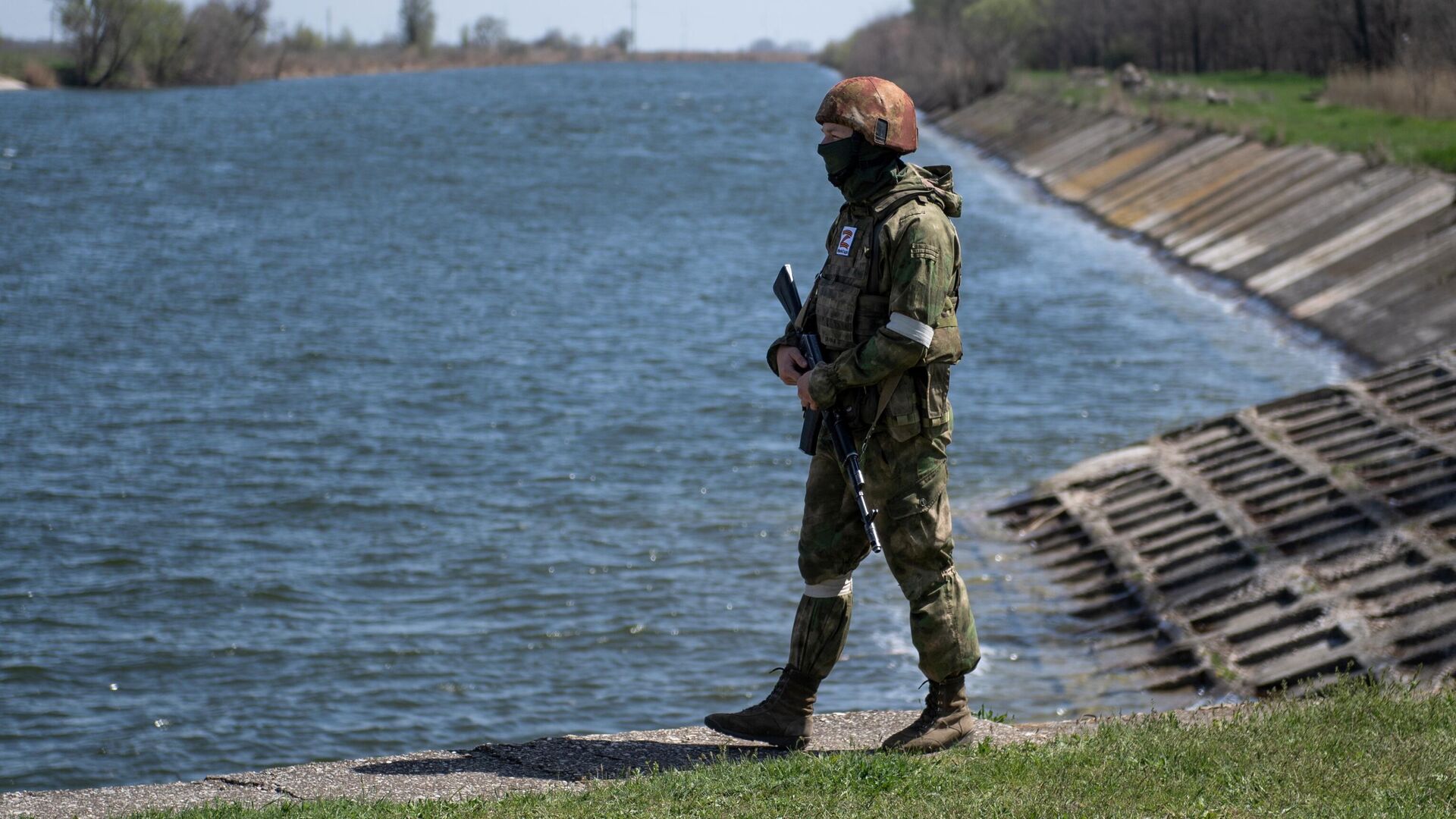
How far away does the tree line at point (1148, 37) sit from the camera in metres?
43.8

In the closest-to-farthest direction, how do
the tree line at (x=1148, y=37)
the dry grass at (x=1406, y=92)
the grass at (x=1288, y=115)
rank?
1. the grass at (x=1288, y=115)
2. the dry grass at (x=1406, y=92)
3. the tree line at (x=1148, y=37)

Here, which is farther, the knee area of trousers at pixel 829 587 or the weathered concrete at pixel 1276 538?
the weathered concrete at pixel 1276 538

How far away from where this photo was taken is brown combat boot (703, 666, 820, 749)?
6.07m

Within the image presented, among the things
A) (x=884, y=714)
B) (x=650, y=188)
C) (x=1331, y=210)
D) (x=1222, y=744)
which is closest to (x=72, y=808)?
(x=884, y=714)

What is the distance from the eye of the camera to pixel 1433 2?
111ft

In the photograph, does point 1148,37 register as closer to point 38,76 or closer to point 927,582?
point 38,76

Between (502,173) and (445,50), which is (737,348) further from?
(445,50)

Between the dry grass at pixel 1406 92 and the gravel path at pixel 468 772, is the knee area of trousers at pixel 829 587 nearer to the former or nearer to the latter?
the gravel path at pixel 468 772

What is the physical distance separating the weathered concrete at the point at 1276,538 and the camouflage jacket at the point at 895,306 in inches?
137

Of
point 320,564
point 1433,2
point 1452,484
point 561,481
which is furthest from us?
point 1433,2

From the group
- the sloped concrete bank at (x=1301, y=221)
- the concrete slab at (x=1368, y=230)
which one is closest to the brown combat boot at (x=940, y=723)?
the sloped concrete bank at (x=1301, y=221)

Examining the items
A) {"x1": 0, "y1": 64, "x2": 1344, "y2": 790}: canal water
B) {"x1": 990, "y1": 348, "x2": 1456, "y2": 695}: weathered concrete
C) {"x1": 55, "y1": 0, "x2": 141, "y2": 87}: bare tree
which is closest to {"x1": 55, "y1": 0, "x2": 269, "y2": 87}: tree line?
{"x1": 55, "y1": 0, "x2": 141, "y2": 87}: bare tree

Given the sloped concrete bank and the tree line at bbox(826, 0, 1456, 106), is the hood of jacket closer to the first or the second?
the sloped concrete bank

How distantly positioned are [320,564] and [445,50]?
543 feet
